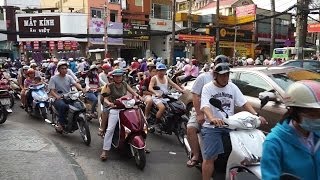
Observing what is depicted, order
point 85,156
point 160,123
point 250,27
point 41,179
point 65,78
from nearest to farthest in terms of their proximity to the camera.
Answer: point 41,179 < point 85,156 < point 160,123 < point 65,78 < point 250,27

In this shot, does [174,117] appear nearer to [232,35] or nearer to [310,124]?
[310,124]

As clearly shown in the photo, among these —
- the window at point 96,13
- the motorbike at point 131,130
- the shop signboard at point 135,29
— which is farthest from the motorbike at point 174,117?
the window at point 96,13

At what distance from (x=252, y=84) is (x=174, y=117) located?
1.59 m

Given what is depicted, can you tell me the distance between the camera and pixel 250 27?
5462 centimetres

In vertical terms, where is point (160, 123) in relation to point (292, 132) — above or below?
below

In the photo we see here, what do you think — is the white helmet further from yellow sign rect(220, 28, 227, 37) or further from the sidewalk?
yellow sign rect(220, 28, 227, 37)

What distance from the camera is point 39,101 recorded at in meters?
11.0

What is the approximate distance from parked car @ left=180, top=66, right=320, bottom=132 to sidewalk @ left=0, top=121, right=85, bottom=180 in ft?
9.89

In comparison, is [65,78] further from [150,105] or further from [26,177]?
[26,177]

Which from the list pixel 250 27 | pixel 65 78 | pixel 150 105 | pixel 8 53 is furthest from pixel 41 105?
pixel 250 27

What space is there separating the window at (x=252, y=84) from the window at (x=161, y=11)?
38.6 meters

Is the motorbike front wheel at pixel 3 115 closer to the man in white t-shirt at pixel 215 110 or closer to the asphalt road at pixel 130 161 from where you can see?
the asphalt road at pixel 130 161

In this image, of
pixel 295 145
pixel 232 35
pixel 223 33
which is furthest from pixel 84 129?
pixel 232 35

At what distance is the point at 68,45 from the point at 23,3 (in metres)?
21.3
